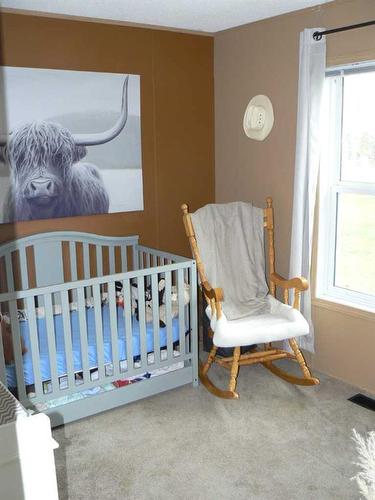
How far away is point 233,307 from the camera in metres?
3.26

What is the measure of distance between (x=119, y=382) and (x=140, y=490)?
0.85 m

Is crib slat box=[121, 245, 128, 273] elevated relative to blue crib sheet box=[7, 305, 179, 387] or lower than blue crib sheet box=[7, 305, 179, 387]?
elevated

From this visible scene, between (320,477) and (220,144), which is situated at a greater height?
(220,144)

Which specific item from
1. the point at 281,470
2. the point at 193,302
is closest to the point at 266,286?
the point at 193,302

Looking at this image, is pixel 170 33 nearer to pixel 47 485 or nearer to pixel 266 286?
pixel 266 286

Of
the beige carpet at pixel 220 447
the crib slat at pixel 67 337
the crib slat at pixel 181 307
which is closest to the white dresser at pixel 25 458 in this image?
the beige carpet at pixel 220 447

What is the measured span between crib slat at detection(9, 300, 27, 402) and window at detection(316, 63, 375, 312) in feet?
6.06

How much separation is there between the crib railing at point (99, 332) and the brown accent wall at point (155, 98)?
42 centimetres

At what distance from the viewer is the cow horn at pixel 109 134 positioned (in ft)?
10.9

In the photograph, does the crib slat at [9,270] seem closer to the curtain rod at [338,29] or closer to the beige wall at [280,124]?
the beige wall at [280,124]

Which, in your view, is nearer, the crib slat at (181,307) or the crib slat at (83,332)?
the crib slat at (83,332)

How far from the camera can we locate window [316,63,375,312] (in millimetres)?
3016

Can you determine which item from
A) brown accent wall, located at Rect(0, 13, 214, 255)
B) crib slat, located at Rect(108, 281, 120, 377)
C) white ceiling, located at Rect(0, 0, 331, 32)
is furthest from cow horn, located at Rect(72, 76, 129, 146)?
crib slat, located at Rect(108, 281, 120, 377)

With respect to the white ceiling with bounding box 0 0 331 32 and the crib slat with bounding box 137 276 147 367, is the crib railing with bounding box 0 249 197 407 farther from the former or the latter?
the white ceiling with bounding box 0 0 331 32
